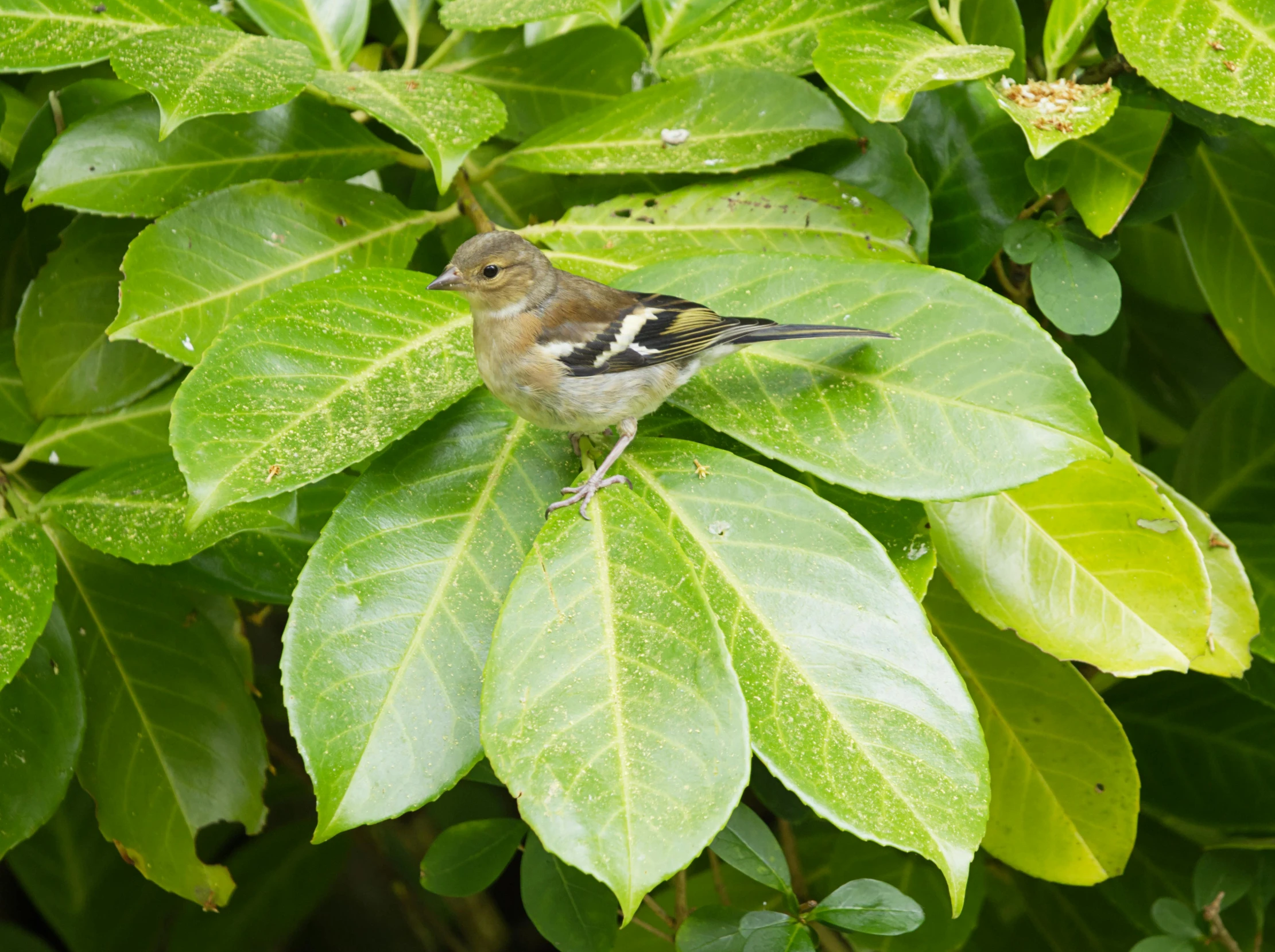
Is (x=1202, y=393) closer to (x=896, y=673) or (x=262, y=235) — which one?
(x=896, y=673)

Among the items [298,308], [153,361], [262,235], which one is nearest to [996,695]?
[298,308]

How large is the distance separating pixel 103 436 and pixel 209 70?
69 cm

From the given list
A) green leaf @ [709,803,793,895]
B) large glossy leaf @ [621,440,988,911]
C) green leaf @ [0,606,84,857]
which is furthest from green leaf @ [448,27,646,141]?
green leaf @ [709,803,793,895]

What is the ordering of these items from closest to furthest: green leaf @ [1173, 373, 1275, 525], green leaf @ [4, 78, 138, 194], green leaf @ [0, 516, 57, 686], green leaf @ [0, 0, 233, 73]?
green leaf @ [0, 516, 57, 686], green leaf @ [0, 0, 233, 73], green leaf @ [4, 78, 138, 194], green leaf @ [1173, 373, 1275, 525]

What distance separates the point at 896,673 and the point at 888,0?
49.4 inches

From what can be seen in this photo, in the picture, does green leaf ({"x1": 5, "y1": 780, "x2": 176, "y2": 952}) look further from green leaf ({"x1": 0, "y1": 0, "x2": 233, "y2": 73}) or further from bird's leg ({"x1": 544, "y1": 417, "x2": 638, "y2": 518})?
bird's leg ({"x1": 544, "y1": 417, "x2": 638, "y2": 518})

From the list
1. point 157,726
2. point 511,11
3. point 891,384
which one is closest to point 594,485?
point 891,384

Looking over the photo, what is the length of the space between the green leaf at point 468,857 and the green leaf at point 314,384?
737mm

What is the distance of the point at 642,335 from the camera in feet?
5.35

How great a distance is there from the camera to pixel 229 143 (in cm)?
175

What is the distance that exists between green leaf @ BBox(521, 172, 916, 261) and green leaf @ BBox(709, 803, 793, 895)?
908 millimetres

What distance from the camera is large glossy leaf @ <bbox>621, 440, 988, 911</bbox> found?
1124 mm

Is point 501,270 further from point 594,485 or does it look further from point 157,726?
point 157,726

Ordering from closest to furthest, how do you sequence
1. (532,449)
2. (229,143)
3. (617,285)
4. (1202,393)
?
(532,449) < (617,285) < (229,143) < (1202,393)
